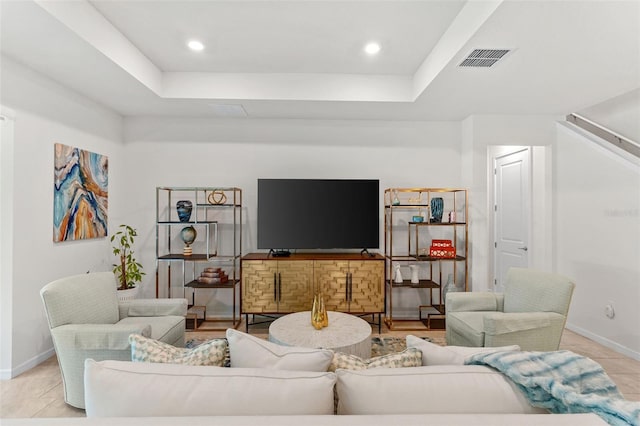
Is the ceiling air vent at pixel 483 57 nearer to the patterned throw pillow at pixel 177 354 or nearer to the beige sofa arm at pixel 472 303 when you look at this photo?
the beige sofa arm at pixel 472 303

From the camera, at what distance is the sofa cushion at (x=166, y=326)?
2467mm

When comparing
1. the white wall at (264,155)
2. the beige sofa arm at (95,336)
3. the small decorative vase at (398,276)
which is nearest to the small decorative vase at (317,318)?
the beige sofa arm at (95,336)

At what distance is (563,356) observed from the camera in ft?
3.95

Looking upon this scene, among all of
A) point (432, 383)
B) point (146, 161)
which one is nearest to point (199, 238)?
point (146, 161)

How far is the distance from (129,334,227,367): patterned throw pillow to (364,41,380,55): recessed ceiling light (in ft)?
8.61

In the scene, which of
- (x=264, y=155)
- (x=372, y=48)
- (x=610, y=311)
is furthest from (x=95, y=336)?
(x=610, y=311)

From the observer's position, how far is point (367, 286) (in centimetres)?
381

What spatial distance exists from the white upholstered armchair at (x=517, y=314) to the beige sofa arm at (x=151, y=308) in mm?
2390

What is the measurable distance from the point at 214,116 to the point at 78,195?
1.71m

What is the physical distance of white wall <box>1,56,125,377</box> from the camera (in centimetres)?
269

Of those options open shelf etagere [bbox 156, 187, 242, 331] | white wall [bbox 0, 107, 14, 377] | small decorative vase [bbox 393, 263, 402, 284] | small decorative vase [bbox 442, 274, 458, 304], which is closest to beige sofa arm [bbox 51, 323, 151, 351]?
white wall [bbox 0, 107, 14, 377]

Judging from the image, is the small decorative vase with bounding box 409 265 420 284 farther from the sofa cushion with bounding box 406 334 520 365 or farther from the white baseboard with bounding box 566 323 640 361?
the sofa cushion with bounding box 406 334 520 365

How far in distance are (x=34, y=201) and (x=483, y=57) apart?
3869 mm

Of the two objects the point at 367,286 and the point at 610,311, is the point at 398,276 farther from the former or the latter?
the point at 610,311
